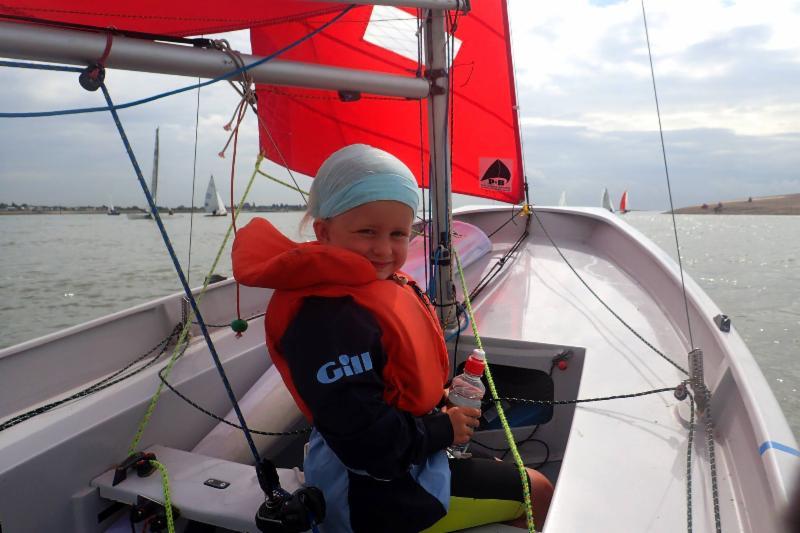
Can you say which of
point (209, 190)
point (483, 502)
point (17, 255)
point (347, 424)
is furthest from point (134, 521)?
point (209, 190)

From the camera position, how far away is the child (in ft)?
3.40

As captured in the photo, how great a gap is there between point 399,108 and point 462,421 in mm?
2526

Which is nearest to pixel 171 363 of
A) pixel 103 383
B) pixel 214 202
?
pixel 103 383

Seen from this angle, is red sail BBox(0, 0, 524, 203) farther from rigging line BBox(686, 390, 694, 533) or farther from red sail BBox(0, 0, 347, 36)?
rigging line BBox(686, 390, 694, 533)

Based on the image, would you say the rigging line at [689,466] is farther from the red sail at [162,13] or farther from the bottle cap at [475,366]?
the red sail at [162,13]

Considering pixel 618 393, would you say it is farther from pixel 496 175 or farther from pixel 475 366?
pixel 496 175

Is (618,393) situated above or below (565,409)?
above

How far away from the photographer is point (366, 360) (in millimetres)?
1045

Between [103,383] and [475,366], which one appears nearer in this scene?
[475,366]

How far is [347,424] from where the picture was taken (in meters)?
1.01

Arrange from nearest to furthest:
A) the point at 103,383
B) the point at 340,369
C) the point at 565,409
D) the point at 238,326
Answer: the point at 340,369 → the point at 103,383 → the point at 238,326 → the point at 565,409

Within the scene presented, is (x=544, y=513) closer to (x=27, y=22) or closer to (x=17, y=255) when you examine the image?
(x=27, y=22)

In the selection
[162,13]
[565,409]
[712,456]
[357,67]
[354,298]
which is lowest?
[565,409]

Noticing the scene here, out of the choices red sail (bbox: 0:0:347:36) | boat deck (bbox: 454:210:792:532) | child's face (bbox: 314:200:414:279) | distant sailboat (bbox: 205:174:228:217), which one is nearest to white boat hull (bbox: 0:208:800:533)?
boat deck (bbox: 454:210:792:532)
